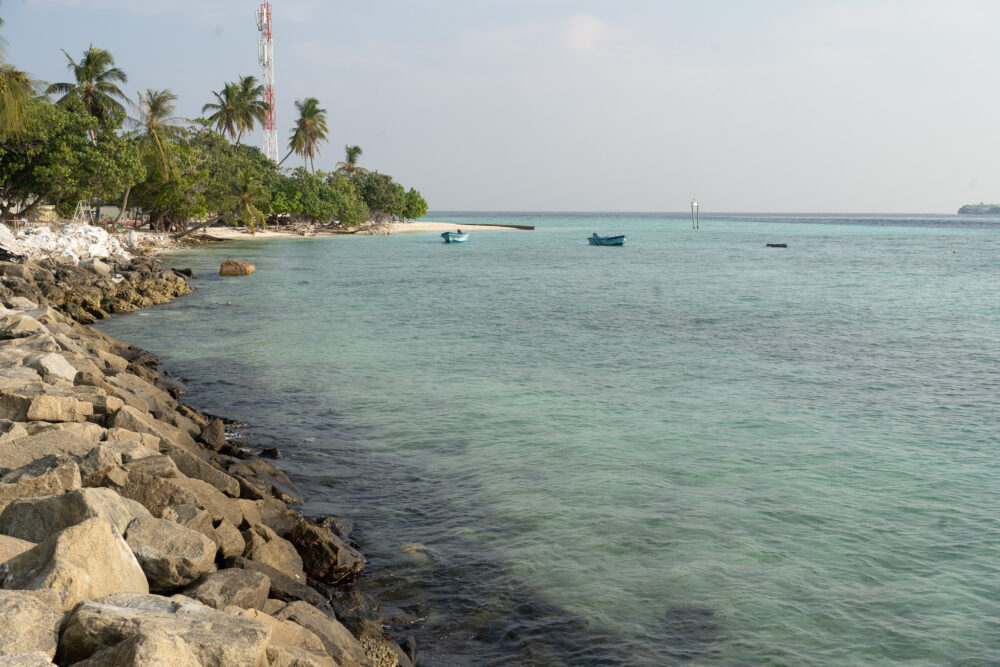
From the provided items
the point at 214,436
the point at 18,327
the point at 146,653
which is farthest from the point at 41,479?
the point at 18,327

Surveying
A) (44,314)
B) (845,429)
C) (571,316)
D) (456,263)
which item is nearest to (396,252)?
(456,263)

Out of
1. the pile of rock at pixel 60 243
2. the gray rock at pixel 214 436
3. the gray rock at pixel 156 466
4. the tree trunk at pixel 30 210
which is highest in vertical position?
the tree trunk at pixel 30 210

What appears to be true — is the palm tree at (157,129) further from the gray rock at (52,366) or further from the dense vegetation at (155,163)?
the gray rock at (52,366)

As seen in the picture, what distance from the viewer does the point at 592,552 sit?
320 inches

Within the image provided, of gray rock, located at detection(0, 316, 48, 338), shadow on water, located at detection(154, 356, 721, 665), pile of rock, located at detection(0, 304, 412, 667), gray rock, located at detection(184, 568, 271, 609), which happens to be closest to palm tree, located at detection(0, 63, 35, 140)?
gray rock, located at detection(0, 316, 48, 338)

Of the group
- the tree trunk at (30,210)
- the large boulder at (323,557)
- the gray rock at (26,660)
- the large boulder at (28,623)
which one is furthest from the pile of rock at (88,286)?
the gray rock at (26,660)

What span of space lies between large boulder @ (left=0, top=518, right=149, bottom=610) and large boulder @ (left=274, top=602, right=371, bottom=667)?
3.87 feet

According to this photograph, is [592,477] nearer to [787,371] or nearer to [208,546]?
[208,546]

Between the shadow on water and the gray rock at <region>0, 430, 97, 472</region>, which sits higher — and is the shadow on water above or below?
below

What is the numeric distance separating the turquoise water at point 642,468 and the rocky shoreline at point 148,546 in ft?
2.43

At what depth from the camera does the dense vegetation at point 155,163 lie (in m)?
40.5

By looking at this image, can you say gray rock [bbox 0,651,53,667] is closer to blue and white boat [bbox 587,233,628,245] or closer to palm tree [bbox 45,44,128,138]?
palm tree [bbox 45,44,128,138]

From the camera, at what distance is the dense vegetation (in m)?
40.5

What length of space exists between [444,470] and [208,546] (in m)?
5.05
